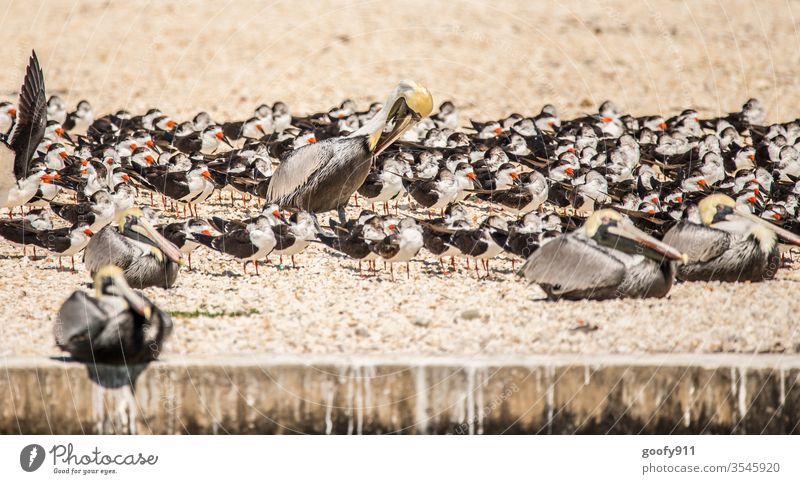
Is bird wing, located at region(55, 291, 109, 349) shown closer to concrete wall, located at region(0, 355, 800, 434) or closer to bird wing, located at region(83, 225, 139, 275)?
concrete wall, located at region(0, 355, 800, 434)

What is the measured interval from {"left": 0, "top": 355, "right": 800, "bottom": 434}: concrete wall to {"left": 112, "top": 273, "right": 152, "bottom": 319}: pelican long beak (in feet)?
1.25

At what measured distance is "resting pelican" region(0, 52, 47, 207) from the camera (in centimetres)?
1095

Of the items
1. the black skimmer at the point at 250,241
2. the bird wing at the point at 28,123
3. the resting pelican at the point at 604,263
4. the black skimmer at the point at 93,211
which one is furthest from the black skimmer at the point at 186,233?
the resting pelican at the point at 604,263

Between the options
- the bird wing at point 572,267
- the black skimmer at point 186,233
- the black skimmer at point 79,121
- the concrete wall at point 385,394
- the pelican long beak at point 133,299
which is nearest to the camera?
the concrete wall at point 385,394

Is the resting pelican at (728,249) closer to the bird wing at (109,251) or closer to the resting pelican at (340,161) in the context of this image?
the resting pelican at (340,161)

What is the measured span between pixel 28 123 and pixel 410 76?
7.80 m

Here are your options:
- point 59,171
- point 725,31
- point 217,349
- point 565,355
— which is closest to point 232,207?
point 59,171

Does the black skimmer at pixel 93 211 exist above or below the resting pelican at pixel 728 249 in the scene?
above

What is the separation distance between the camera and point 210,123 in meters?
14.9

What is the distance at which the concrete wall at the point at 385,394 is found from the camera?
7.64m

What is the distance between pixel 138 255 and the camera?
9523 mm

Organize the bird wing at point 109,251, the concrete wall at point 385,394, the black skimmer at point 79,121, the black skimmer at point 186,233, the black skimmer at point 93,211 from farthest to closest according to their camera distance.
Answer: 1. the black skimmer at point 79,121
2. the black skimmer at point 93,211
3. the black skimmer at point 186,233
4. the bird wing at point 109,251
5. the concrete wall at point 385,394

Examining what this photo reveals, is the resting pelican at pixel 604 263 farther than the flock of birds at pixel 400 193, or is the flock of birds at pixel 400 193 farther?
the flock of birds at pixel 400 193

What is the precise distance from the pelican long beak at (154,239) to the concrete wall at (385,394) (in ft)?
6.28
